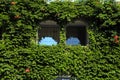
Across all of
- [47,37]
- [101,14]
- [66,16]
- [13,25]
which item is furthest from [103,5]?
[13,25]

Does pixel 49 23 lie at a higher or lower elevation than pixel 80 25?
higher

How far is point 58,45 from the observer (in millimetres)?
19281

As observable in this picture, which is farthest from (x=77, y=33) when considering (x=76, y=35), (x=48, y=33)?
(x=48, y=33)

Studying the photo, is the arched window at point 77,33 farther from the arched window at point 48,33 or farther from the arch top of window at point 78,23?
the arched window at point 48,33

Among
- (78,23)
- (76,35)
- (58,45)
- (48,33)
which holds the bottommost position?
(58,45)

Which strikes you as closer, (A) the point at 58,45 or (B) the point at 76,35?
(A) the point at 58,45

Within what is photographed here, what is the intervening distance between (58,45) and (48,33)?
1.05 metres

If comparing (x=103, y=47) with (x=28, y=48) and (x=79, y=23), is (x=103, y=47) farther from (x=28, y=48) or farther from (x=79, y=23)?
(x=28, y=48)

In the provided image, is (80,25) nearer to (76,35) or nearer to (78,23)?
(78,23)

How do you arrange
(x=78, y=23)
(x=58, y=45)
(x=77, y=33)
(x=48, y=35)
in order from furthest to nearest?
(x=77, y=33) < (x=78, y=23) < (x=48, y=35) < (x=58, y=45)

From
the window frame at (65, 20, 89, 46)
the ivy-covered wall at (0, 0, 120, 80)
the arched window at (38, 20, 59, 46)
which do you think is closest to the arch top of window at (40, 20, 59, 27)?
the arched window at (38, 20, 59, 46)

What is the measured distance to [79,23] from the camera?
20.2 meters

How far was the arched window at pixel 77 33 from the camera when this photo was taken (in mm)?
20031

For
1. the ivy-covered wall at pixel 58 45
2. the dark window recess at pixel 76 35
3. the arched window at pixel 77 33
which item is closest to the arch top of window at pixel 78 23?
the arched window at pixel 77 33
